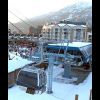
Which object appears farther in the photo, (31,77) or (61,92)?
(61,92)

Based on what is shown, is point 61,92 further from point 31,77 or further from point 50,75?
point 31,77

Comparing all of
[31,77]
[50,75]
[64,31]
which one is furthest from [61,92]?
[64,31]

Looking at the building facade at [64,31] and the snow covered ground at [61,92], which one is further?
the snow covered ground at [61,92]

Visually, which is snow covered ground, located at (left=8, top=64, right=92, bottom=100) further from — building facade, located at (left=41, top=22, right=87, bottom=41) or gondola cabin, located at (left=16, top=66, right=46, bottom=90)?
building facade, located at (left=41, top=22, right=87, bottom=41)

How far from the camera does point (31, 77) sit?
1992 millimetres

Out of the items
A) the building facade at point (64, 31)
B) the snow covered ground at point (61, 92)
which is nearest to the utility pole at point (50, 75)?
the snow covered ground at point (61, 92)

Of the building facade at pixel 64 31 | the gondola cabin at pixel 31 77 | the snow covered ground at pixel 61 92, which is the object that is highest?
the building facade at pixel 64 31

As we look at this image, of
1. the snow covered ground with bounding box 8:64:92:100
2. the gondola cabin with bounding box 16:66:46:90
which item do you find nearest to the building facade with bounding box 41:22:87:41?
the snow covered ground with bounding box 8:64:92:100

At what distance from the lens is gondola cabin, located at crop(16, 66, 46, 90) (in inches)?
74.9

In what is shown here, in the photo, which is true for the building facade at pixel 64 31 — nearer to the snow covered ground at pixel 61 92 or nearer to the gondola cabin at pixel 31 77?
the snow covered ground at pixel 61 92

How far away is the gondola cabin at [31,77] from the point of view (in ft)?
6.24

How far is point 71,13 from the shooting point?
3.15 feet
